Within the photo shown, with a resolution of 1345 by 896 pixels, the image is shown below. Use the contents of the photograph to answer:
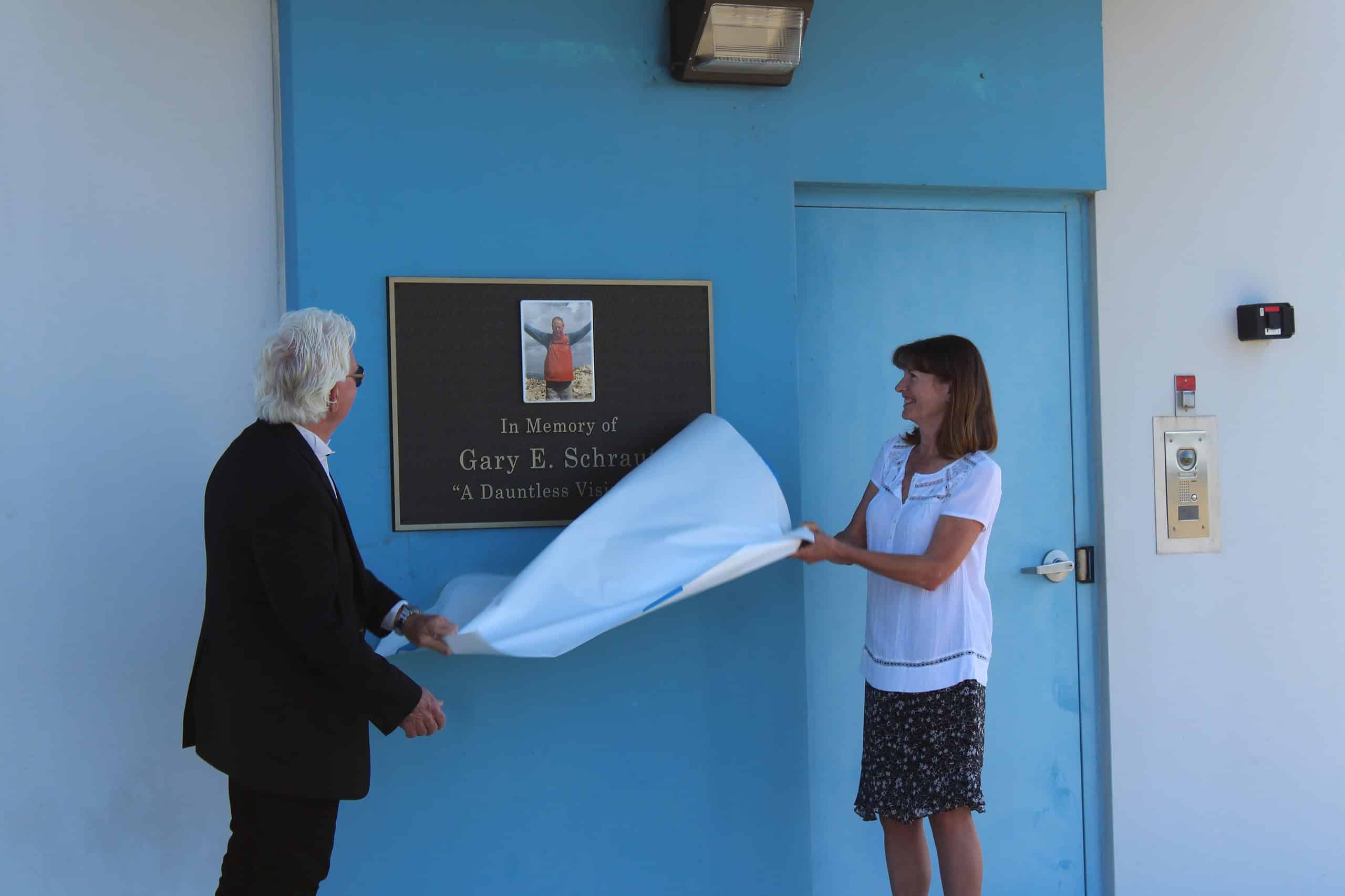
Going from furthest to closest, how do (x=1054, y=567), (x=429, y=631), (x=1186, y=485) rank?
(x=1186, y=485)
(x=1054, y=567)
(x=429, y=631)

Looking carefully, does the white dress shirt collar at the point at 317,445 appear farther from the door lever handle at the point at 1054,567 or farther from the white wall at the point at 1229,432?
the white wall at the point at 1229,432

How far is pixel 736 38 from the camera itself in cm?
283

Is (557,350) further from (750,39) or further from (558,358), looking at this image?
(750,39)

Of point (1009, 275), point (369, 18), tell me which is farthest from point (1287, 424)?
point (369, 18)

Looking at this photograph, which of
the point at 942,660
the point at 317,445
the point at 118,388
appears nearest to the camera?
the point at 317,445

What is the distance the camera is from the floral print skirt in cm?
252

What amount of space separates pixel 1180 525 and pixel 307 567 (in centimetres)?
283

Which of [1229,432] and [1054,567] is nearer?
[1054,567]

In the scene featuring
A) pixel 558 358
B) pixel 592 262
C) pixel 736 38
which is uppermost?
pixel 736 38

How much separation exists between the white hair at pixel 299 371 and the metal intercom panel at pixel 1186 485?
8.78 ft

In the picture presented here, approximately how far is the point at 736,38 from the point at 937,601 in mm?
1595

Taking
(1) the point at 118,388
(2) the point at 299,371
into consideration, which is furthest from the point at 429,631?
(1) the point at 118,388

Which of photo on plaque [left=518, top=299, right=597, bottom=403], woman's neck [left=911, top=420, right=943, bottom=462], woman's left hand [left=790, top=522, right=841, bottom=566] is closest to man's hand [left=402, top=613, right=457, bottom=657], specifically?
photo on plaque [left=518, top=299, right=597, bottom=403]

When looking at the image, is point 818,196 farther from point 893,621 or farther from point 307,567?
point 307,567
